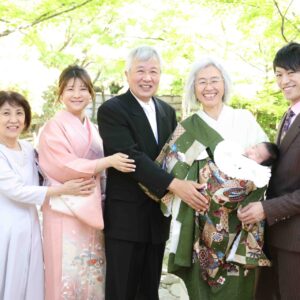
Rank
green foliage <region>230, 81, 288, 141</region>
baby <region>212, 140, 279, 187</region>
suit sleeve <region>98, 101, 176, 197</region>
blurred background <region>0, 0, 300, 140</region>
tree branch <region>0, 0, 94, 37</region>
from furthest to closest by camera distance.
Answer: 1. green foliage <region>230, 81, 288, 141</region>
2. blurred background <region>0, 0, 300, 140</region>
3. tree branch <region>0, 0, 94, 37</region>
4. suit sleeve <region>98, 101, 176, 197</region>
5. baby <region>212, 140, 279, 187</region>

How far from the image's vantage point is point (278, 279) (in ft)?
8.77

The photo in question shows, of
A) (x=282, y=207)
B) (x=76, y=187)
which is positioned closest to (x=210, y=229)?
(x=282, y=207)

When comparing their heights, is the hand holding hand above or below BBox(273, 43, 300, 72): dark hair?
below

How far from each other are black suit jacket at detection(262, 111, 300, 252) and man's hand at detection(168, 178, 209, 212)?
0.36 m

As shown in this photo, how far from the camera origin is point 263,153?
2.48 metres

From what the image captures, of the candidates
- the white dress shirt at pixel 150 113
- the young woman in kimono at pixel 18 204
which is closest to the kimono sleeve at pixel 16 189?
the young woman in kimono at pixel 18 204

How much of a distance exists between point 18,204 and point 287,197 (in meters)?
1.72

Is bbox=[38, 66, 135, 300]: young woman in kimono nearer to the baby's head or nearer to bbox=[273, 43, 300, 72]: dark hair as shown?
the baby's head

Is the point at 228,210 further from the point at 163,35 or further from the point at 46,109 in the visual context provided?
the point at 46,109

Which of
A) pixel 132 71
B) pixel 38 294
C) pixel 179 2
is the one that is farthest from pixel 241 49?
pixel 38 294

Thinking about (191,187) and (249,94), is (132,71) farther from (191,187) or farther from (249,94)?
(249,94)

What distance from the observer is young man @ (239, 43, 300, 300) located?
2.43 metres

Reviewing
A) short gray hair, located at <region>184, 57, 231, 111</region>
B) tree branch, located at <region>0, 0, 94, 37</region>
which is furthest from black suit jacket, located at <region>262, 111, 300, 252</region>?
tree branch, located at <region>0, 0, 94, 37</region>

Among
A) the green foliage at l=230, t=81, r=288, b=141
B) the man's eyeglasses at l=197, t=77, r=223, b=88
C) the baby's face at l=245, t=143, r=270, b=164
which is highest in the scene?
the green foliage at l=230, t=81, r=288, b=141
